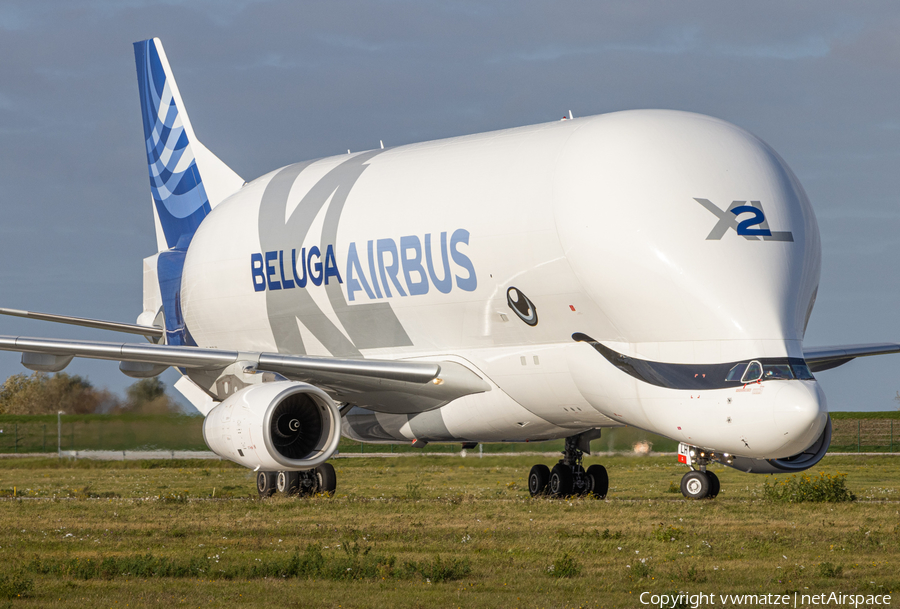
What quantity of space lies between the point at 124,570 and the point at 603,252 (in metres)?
7.25

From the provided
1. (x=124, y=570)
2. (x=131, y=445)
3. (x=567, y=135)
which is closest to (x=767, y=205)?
(x=567, y=135)

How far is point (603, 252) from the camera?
14.6 meters

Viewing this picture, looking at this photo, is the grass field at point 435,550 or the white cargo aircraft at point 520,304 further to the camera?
the white cargo aircraft at point 520,304

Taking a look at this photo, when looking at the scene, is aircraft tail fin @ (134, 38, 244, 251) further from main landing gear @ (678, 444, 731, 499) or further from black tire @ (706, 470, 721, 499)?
black tire @ (706, 470, 721, 499)

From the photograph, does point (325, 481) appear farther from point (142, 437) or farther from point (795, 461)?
point (795, 461)

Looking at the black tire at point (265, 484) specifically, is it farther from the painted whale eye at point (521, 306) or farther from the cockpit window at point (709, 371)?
the cockpit window at point (709, 371)

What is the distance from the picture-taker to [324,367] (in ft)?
59.2

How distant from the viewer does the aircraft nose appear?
1288 centimetres

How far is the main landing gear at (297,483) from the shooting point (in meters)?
20.3

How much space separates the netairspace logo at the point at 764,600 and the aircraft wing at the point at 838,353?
990 centimetres

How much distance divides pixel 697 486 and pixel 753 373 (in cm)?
623

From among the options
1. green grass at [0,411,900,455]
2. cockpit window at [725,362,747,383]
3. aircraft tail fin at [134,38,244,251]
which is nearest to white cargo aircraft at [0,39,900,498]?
cockpit window at [725,362,747,383]

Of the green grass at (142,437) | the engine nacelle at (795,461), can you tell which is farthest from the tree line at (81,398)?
the engine nacelle at (795,461)

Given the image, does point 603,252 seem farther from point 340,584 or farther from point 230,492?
point 230,492
